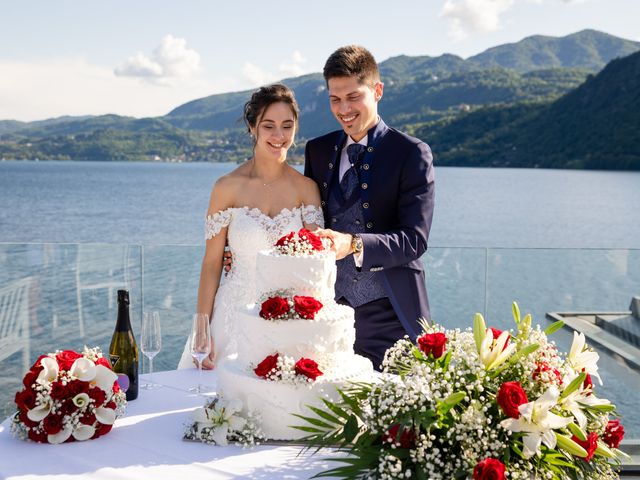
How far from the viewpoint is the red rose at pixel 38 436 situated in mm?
2146

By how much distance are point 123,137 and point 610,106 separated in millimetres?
54947

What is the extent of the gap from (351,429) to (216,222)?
6.69ft

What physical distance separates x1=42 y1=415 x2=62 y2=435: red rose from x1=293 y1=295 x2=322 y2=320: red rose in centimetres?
77

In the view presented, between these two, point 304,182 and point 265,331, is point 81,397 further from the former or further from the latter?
point 304,182

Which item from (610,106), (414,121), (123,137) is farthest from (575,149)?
(123,137)

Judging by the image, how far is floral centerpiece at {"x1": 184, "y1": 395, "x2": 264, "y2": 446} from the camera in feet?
7.08

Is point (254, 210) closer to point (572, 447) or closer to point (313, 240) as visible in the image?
point (313, 240)

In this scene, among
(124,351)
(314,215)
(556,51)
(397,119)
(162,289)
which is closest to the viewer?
(124,351)

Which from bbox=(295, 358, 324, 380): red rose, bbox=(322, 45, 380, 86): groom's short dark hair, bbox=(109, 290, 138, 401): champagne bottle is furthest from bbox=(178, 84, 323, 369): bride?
bbox=(295, 358, 324, 380): red rose

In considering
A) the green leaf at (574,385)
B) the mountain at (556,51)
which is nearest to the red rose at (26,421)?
the green leaf at (574,385)

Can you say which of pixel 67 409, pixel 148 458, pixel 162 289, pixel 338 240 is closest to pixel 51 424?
pixel 67 409

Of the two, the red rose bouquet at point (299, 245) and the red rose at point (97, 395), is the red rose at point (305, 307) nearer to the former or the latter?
the red rose bouquet at point (299, 245)

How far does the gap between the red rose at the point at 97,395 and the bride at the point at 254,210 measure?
139cm

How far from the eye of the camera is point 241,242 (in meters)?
3.79
